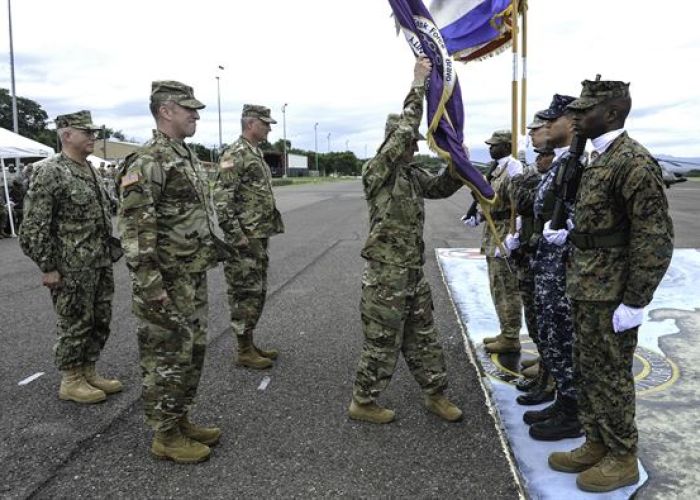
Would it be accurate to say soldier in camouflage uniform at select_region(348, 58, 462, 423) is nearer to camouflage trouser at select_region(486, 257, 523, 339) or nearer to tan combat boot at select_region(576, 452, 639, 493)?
tan combat boot at select_region(576, 452, 639, 493)

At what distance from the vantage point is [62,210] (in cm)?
385

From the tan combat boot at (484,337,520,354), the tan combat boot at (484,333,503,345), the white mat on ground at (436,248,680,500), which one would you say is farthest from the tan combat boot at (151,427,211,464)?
the tan combat boot at (484,333,503,345)

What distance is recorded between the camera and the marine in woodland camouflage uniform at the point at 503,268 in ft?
15.2

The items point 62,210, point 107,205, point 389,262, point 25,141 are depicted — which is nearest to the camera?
point 389,262

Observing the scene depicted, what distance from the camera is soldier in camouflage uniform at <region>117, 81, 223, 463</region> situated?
2969 mm

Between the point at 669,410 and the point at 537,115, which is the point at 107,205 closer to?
the point at 537,115

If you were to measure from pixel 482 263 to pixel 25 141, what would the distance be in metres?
11.3

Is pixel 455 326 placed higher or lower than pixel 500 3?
lower

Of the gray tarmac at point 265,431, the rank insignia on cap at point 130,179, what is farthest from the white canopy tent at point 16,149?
the rank insignia on cap at point 130,179

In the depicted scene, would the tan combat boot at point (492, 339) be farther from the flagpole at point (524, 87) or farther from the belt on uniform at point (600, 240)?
the belt on uniform at point (600, 240)

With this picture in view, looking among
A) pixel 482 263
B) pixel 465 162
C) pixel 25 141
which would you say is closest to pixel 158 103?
pixel 465 162

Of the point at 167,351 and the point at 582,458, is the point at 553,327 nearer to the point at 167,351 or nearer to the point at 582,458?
the point at 582,458

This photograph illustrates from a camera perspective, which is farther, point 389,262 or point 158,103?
point 389,262

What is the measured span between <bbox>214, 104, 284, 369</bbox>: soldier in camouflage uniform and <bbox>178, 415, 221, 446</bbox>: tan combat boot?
122 cm
